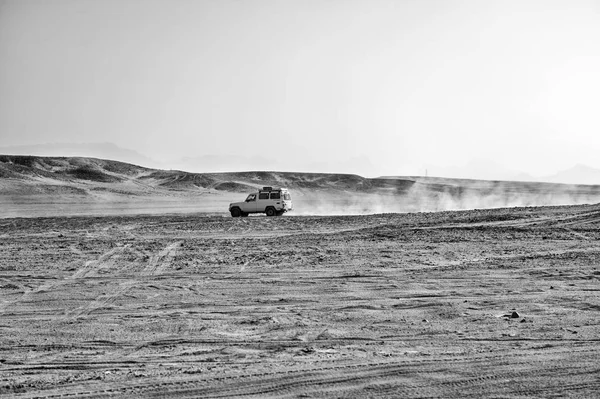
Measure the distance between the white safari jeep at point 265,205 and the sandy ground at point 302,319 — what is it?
51.9 feet

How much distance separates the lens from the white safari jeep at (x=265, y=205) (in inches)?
1549

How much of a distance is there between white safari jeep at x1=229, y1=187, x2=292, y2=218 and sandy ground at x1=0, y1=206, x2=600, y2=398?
51.9ft

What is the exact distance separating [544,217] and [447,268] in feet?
55.2

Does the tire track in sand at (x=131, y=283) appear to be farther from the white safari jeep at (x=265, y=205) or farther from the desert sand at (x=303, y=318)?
the white safari jeep at (x=265, y=205)

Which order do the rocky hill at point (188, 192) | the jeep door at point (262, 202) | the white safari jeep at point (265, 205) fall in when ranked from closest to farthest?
the white safari jeep at point (265, 205), the jeep door at point (262, 202), the rocky hill at point (188, 192)

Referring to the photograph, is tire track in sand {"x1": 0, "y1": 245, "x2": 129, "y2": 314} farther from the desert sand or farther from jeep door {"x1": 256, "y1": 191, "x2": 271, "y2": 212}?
jeep door {"x1": 256, "y1": 191, "x2": 271, "y2": 212}

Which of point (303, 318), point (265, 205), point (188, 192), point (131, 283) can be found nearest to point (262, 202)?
point (265, 205)

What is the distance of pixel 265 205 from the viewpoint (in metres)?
39.5

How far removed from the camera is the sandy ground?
782 cm

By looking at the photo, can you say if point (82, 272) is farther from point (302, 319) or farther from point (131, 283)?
point (302, 319)

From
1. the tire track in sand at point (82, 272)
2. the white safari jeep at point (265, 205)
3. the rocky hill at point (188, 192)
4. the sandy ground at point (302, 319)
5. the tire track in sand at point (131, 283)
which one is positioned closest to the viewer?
the sandy ground at point (302, 319)

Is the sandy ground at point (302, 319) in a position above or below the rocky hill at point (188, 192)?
below

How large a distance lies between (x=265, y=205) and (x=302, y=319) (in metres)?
28.3

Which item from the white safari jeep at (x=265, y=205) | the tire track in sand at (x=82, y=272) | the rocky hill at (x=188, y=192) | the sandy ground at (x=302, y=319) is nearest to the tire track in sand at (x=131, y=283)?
the sandy ground at (x=302, y=319)
